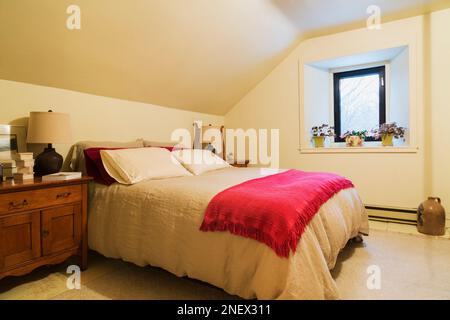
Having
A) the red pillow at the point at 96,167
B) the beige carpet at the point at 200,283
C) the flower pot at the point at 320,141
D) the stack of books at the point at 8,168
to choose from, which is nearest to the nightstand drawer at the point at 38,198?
the red pillow at the point at 96,167

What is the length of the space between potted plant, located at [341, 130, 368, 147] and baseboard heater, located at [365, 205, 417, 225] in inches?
32.8

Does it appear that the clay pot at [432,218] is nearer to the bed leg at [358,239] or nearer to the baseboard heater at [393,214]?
the baseboard heater at [393,214]

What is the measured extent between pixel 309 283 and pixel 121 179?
4.84 feet

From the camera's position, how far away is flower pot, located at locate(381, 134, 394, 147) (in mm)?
3359

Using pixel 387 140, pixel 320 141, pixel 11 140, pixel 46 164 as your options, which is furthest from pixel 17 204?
pixel 387 140

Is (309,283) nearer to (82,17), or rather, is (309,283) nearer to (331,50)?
(82,17)

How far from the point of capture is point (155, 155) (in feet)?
7.71

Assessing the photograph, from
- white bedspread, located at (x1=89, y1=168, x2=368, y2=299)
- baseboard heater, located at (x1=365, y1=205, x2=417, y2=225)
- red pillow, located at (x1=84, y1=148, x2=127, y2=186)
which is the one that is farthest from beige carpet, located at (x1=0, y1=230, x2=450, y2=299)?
baseboard heater, located at (x1=365, y1=205, x2=417, y2=225)

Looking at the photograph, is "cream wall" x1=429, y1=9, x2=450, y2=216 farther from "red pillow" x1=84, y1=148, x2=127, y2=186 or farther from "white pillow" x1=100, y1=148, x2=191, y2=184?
"red pillow" x1=84, y1=148, x2=127, y2=186

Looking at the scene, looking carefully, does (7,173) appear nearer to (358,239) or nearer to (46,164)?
(46,164)

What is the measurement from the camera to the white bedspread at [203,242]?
1309 mm

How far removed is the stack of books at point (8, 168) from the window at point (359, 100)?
3795 millimetres

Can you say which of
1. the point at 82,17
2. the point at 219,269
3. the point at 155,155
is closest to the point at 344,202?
the point at 219,269
